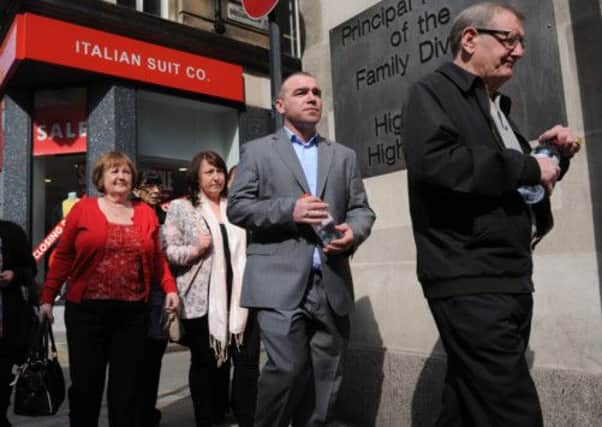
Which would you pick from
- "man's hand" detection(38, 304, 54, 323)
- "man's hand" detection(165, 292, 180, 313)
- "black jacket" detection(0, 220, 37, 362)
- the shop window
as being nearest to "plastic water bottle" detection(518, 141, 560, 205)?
"man's hand" detection(165, 292, 180, 313)

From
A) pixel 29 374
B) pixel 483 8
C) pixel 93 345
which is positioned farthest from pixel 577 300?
pixel 29 374

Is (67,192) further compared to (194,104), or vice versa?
(194,104)

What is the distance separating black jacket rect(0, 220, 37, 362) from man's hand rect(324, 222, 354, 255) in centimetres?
228

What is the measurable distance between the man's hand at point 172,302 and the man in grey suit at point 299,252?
3.55 feet

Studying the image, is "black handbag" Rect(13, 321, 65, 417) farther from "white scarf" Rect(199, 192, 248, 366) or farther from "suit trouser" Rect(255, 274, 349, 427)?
"suit trouser" Rect(255, 274, 349, 427)

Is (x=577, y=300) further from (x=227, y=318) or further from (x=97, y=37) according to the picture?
(x=97, y=37)

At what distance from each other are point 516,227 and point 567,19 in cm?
136

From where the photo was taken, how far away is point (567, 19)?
274 centimetres

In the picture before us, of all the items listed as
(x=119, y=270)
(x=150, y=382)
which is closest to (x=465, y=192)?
(x=119, y=270)

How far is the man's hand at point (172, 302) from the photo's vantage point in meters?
3.67

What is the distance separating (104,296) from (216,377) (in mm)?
1235

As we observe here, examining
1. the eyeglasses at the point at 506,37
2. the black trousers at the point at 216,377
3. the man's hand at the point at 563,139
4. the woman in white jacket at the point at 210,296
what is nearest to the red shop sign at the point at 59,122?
the woman in white jacket at the point at 210,296

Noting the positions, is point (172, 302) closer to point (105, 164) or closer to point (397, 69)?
point (105, 164)

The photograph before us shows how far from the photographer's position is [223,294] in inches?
151
